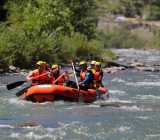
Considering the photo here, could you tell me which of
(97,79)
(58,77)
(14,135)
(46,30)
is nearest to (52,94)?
(58,77)

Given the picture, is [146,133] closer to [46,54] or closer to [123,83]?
[123,83]

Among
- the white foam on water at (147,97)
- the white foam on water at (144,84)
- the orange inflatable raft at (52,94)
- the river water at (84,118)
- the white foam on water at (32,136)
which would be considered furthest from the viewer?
the white foam on water at (144,84)

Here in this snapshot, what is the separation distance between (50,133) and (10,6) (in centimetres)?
3388

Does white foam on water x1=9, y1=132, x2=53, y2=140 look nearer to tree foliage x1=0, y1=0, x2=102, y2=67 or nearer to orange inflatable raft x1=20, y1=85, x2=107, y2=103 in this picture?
orange inflatable raft x1=20, y1=85, x2=107, y2=103

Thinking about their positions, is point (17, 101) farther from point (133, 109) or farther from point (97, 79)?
point (133, 109)

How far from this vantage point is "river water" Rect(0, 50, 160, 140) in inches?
715

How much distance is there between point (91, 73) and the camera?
2555cm

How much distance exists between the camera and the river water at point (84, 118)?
18156mm

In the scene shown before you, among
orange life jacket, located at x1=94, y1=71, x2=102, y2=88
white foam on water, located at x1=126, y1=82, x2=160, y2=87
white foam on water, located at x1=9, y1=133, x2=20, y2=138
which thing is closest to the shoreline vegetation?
white foam on water, located at x1=126, y1=82, x2=160, y2=87

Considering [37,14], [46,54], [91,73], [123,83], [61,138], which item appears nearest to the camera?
[61,138]

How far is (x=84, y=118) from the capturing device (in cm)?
2127

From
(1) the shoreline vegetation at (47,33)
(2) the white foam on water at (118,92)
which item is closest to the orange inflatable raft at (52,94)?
(2) the white foam on water at (118,92)

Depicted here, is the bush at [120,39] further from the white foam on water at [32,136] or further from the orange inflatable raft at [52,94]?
the white foam on water at [32,136]

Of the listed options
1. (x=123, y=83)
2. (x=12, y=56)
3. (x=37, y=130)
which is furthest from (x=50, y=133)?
(x=12, y=56)
